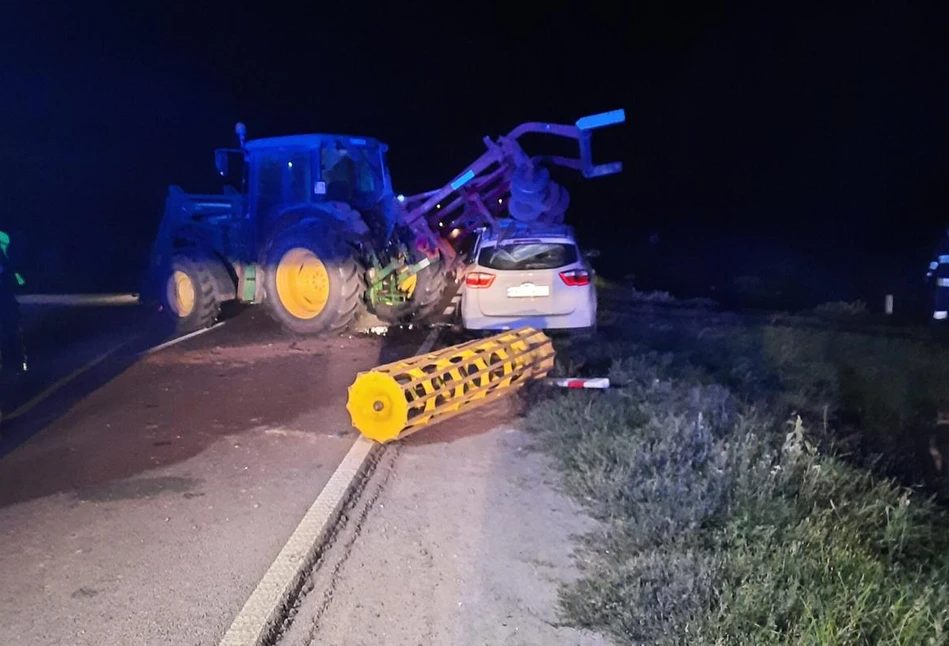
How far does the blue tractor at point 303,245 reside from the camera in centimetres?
1224

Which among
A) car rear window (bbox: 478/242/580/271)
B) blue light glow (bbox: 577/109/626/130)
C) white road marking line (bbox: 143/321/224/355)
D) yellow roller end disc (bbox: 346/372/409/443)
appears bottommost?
yellow roller end disc (bbox: 346/372/409/443)

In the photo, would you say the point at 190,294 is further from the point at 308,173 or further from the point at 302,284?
the point at 308,173

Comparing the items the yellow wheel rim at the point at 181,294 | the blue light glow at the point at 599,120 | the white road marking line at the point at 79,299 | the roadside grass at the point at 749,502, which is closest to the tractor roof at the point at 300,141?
the yellow wheel rim at the point at 181,294

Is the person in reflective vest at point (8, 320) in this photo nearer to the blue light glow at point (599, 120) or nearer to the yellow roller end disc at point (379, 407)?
the yellow roller end disc at point (379, 407)

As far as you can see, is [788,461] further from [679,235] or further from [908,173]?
[908,173]

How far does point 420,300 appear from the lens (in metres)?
13.6

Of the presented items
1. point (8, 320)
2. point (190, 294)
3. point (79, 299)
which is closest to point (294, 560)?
point (8, 320)

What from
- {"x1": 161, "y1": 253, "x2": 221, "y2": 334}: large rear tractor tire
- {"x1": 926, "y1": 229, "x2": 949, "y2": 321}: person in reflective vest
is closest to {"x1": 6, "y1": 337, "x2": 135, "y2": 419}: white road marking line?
{"x1": 161, "y1": 253, "x2": 221, "y2": 334}: large rear tractor tire

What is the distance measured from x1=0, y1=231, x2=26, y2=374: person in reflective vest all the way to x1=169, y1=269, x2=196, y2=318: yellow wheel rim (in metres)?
3.55

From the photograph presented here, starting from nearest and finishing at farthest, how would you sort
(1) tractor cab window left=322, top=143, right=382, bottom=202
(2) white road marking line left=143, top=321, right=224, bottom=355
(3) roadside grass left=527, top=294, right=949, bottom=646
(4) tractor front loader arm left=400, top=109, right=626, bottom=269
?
(3) roadside grass left=527, top=294, right=949, bottom=646 < (2) white road marking line left=143, top=321, right=224, bottom=355 < (1) tractor cab window left=322, top=143, right=382, bottom=202 < (4) tractor front loader arm left=400, top=109, right=626, bottom=269

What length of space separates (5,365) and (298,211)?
4398 mm

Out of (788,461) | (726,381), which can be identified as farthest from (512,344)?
(788,461)

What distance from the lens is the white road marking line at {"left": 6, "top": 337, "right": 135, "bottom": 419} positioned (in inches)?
352

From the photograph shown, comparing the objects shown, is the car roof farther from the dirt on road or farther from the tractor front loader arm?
the dirt on road
